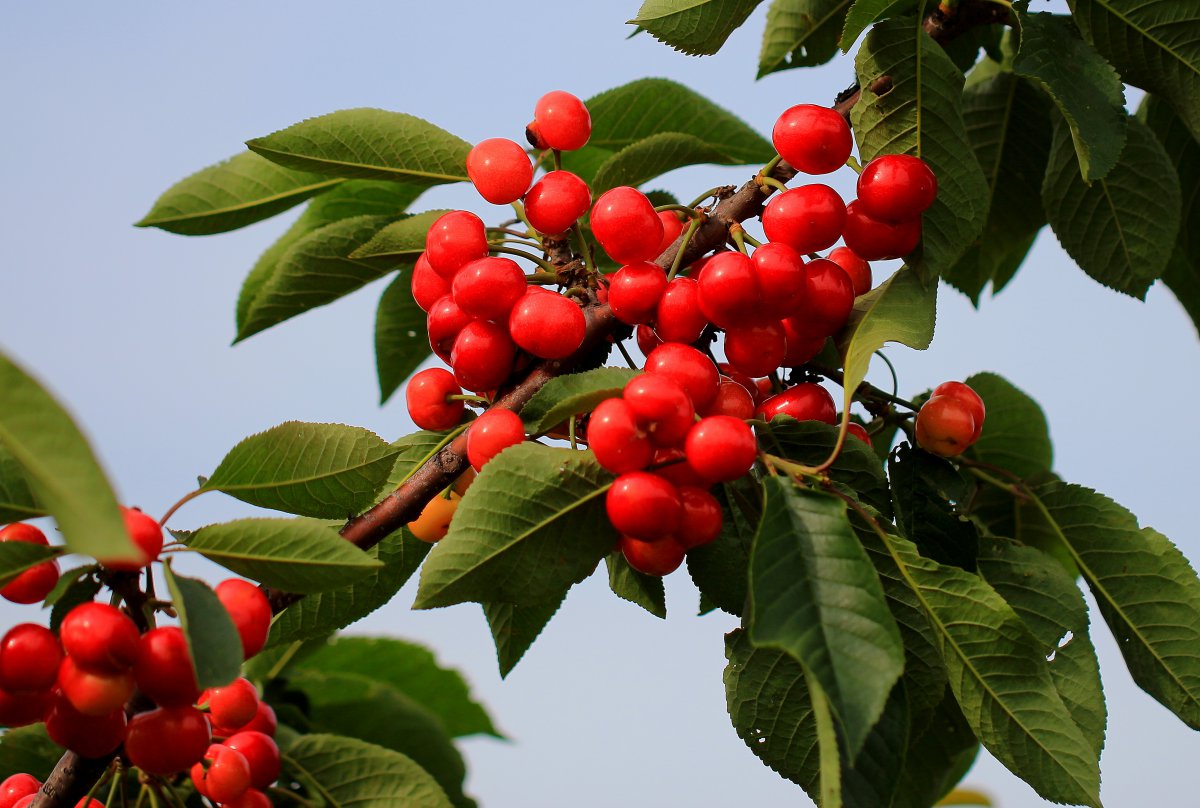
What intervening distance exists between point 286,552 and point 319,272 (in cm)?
75

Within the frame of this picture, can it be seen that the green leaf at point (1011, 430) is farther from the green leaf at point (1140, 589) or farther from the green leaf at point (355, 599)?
the green leaf at point (355, 599)

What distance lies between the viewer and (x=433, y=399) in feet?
4.90

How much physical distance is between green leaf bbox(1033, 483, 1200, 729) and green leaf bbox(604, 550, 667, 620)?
24.0 inches

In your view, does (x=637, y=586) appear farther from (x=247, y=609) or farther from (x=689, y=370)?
(x=247, y=609)

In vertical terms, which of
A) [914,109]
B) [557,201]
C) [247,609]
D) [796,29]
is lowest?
[247,609]

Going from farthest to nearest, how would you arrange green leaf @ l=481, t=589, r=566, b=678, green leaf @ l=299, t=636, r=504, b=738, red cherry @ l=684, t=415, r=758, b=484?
green leaf @ l=299, t=636, r=504, b=738 < green leaf @ l=481, t=589, r=566, b=678 < red cherry @ l=684, t=415, r=758, b=484

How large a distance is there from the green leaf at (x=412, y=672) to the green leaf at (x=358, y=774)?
650mm

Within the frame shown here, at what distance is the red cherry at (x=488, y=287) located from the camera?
139 centimetres

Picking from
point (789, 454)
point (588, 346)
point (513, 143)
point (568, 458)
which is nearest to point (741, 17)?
point (513, 143)

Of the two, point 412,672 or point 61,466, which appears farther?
A: point 412,672

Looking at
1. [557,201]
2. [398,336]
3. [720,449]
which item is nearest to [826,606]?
[720,449]

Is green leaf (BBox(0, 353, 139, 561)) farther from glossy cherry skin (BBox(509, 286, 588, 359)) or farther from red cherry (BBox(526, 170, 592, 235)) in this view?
red cherry (BBox(526, 170, 592, 235))

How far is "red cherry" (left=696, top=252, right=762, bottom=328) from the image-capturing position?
4.30 ft

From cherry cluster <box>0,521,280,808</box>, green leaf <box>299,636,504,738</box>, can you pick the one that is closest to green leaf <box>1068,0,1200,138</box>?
cherry cluster <box>0,521,280,808</box>
